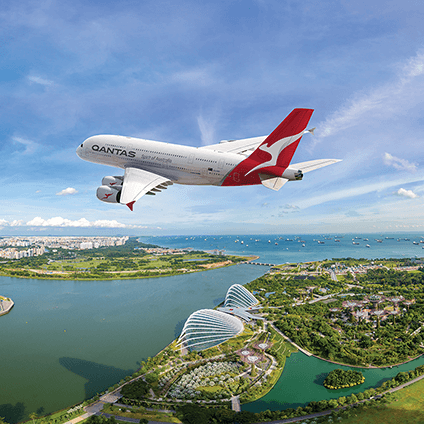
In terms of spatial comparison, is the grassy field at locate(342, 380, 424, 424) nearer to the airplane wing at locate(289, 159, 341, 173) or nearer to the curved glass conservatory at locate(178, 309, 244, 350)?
the curved glass conservatory at locate(178, 309, 244, 350)

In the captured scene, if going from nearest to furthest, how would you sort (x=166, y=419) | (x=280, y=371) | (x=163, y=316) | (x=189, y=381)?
(x=166, y=419) < (x=189, y=381) < (x=280, y=371) < (x=163, y=316)

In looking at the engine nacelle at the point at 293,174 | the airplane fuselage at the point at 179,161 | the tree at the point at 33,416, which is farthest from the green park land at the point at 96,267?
the engine nacelle at the point at 293,174

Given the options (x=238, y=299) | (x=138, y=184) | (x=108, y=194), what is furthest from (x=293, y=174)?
(x=238, y=299)

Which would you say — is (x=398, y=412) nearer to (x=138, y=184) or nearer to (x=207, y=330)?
(x=207, y=330)

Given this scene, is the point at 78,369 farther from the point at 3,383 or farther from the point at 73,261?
the point at 73,261

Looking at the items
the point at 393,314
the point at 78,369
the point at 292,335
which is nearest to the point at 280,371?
the point at 292,335

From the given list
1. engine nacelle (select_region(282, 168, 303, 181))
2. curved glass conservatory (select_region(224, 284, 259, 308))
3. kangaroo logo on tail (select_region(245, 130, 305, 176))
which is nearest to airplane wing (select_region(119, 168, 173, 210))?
kangaroo logo on tail (select_region(245, 130, 305, 176))

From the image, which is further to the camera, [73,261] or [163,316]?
[73,261]
